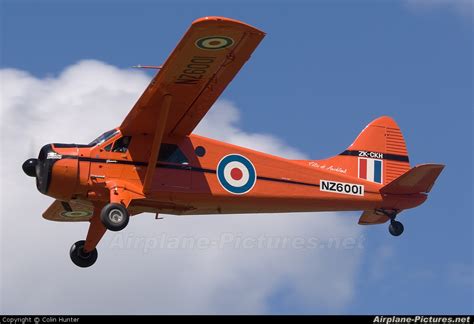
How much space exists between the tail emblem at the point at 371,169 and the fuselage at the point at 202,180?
12.9 inches

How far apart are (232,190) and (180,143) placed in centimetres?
130

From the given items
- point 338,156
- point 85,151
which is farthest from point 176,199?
point 338,156

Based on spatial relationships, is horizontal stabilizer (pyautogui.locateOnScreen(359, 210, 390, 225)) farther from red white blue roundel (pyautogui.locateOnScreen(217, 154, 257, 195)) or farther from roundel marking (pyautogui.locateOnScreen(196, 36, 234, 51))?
roundel marking (pyautogui.locateOnScreen(196, 36, 234, 51))

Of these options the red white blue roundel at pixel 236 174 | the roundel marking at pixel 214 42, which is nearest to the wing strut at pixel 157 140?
the red white blue roundel at pixel 236 174

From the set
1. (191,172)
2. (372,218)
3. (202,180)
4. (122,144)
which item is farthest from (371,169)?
(122,144)

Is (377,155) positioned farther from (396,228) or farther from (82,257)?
(82,257)

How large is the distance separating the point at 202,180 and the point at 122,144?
159 centimetres

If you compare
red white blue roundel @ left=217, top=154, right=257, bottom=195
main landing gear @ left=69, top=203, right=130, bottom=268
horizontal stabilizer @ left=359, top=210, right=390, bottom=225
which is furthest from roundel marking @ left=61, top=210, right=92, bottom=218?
horizontal stabilizer @ left=359, top=210, right=390, bottom=225

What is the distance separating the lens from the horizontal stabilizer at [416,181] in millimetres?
21328

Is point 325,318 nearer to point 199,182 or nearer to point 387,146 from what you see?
point 199,182

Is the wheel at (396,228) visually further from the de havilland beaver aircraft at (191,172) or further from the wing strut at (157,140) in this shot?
the wing strut at (157,140)

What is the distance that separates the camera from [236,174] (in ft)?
67.8

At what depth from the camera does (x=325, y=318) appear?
15.9m

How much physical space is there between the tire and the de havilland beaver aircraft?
0.09 ft
